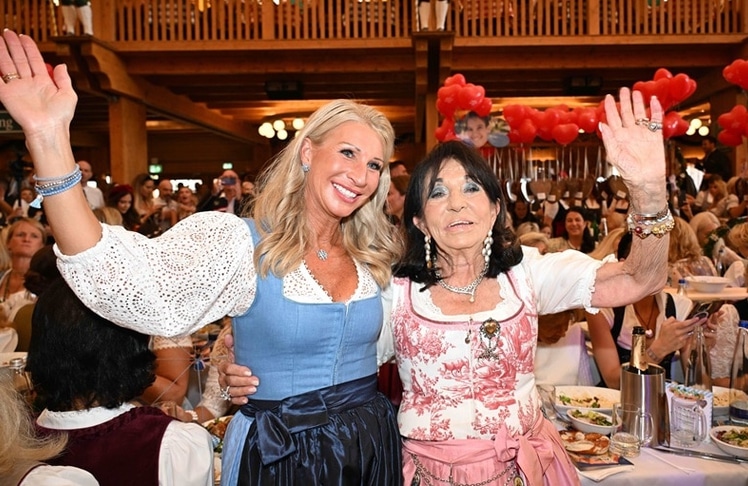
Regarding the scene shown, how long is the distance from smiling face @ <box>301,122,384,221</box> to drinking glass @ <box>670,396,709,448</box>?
1.15m

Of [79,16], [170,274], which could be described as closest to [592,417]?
[170,274]

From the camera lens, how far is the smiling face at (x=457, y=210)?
1566 mm

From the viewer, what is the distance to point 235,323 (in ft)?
4.73

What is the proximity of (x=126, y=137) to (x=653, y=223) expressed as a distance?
9.04 meters

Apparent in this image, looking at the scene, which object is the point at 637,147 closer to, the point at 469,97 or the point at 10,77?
the point at 10,77

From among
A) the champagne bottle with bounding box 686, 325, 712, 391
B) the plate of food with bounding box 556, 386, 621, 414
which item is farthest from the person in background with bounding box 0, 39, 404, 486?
the champagne bottle with bounding box 686, 325, 712, 391

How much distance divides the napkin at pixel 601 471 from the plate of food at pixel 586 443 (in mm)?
69

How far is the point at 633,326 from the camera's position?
9.44 ft

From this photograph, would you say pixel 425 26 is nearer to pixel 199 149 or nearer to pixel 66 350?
pixel 66 350

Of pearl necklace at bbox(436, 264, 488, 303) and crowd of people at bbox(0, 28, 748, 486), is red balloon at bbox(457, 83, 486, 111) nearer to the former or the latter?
crowd of people at bbox(0, 28, 748, 486)

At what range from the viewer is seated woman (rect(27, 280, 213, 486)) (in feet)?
4.45

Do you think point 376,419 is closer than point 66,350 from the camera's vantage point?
No

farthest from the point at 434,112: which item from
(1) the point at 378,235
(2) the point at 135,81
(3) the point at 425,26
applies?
(1) the point at 378,235

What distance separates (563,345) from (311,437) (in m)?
1.57
